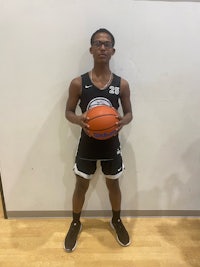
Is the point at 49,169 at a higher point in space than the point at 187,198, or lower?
higher

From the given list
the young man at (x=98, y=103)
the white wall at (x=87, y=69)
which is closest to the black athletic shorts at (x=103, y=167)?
the young man at (x=98, y=103)

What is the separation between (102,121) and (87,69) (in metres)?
0.44

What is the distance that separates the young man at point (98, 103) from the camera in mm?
1492

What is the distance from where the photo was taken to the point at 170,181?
2002 mm

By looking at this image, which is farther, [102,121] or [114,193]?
[114,193]

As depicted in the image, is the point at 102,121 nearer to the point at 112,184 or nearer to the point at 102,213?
the point at 112,184

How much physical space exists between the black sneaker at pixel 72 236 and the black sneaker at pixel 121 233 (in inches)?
9.8

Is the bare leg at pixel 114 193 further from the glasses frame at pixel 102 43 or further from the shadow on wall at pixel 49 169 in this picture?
the glasses frame at pixel 102 43

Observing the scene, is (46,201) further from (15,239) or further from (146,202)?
(146,202)

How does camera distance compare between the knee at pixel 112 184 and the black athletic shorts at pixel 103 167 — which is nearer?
the black athletic shorts at pixel 103 167

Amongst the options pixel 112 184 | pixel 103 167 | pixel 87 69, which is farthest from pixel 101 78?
pixel 112 184

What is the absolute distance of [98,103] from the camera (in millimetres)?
1544

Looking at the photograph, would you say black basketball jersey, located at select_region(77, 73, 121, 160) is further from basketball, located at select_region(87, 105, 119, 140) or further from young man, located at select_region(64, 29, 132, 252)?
basketball, located at select_region(87, 105, 119, 140)

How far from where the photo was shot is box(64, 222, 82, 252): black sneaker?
1.82 metres
